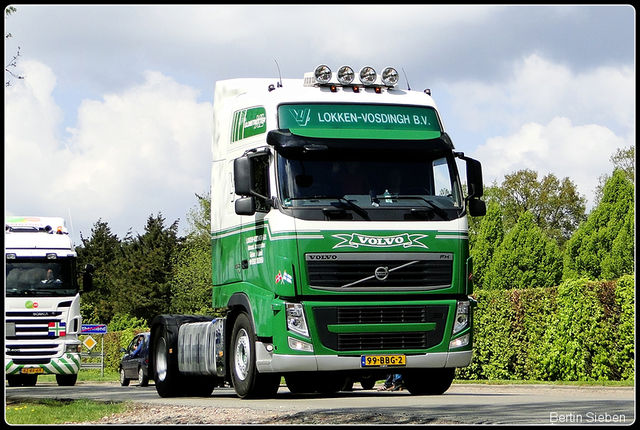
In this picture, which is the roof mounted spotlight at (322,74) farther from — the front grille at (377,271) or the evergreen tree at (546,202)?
the evergreen tree at (546,202)

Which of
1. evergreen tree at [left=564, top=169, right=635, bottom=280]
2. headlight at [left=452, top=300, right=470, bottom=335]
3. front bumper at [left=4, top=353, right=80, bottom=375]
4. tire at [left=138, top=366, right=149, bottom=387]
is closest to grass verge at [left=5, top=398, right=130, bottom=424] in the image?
headlight at [left=452, top=300, right=470, bottom=335]

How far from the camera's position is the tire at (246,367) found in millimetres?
13922

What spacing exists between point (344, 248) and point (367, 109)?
225 centimetres

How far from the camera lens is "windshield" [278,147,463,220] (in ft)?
43.5

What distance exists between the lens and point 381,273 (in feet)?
43.5

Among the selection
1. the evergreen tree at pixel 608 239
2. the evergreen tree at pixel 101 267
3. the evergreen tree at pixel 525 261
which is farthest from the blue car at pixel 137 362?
the evergreen tree at pixel 101 267

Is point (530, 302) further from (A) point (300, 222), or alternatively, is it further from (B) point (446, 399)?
(A) point (300, 222)

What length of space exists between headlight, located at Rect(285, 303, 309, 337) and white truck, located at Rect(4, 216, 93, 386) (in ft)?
38.7

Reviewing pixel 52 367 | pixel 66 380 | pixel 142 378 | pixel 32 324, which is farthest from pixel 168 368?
pixel 66 380

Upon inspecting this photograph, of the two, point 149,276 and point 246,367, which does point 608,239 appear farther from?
point 149,276

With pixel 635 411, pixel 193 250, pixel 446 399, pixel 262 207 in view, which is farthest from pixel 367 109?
pixel 193 250

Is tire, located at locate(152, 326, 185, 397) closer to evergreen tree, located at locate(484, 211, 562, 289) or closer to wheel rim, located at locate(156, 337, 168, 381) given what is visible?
wheel rim, located at locate(156, 337, 168, 381)

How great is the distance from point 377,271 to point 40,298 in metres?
13.4

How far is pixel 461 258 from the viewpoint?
13.6 m
